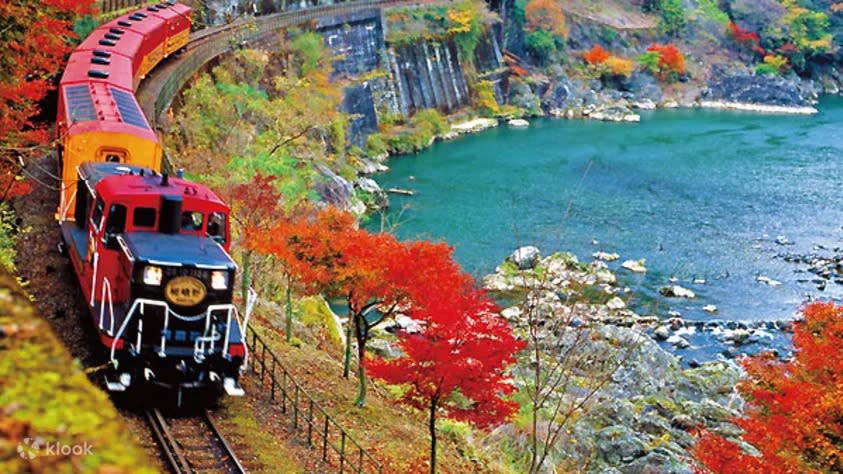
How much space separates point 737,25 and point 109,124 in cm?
10462

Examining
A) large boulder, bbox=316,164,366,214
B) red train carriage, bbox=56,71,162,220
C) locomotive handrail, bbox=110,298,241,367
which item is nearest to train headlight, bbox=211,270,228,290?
locomotive handrail, bbox=110,298,241,367

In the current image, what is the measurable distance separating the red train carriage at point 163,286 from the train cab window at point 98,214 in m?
0.02

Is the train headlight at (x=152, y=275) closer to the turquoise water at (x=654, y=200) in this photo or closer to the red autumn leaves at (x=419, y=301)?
the red autumn leaves at (x=419, y=301)

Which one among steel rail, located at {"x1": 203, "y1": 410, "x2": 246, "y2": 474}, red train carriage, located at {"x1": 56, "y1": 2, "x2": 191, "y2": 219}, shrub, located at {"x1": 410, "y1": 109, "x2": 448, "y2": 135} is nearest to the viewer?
steel rail, located at {"x1": 203, "y1": 410, "x2": 246, "y2": 474}

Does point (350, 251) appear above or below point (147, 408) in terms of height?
above

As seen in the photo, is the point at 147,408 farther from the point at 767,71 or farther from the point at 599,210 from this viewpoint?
the point at 767,71

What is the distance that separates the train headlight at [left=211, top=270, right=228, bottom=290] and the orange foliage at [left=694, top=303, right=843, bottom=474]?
11.5 metres

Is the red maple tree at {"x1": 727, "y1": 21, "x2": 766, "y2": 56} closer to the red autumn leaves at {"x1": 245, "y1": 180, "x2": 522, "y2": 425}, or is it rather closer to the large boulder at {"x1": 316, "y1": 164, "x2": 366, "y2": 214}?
the large boulder at {"x1": 316, "y1": 164, "x2": 366, "y2": 214}

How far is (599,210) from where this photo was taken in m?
54.7

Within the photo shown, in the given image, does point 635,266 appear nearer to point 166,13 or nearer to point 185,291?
point 166,13

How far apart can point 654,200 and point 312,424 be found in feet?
144

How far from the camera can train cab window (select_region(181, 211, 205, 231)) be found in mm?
16438

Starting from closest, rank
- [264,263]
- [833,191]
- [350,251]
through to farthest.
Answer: [350,251], [264,263], [833,191]

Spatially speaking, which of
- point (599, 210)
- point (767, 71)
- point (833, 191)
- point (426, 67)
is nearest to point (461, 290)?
point (599, 210)
